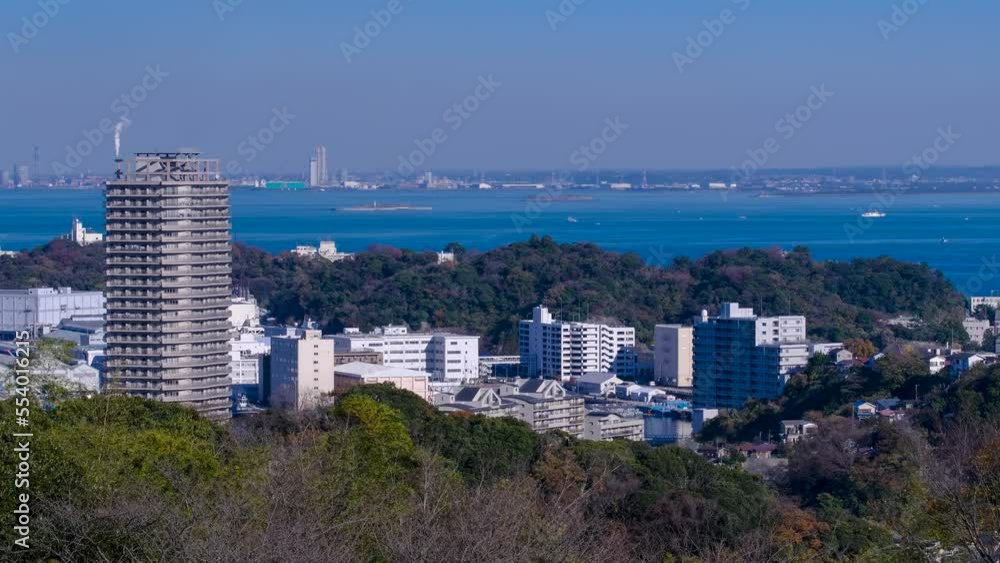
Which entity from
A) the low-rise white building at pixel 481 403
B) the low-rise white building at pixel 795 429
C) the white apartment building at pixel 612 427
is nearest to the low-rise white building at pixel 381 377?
the low-rise white building at pixel 481 403

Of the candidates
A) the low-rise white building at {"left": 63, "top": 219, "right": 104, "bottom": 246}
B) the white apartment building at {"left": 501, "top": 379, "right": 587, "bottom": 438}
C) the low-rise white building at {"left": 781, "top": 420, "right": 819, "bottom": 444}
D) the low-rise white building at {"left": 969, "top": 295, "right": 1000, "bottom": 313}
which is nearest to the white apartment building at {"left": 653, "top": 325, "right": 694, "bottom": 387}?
the white apartment building at {"left": 501, "top": 379, "right": 587, "bottom": 438}

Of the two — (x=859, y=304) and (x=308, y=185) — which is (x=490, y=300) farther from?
(x=308, y=185)

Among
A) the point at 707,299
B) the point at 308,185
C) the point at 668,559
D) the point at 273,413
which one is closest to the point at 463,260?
the point at 707,299

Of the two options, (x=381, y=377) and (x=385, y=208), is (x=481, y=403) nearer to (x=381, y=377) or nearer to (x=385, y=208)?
(x=381, y=377)

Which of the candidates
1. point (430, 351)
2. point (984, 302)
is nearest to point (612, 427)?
point (430, 351)

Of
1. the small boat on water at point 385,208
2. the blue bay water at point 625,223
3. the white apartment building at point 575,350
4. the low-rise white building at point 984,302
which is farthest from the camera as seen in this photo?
the small boat on water at point 385,208

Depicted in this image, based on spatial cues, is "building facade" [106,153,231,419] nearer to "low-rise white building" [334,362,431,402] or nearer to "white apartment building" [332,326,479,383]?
"low-rise white building" [334,362,431,402]

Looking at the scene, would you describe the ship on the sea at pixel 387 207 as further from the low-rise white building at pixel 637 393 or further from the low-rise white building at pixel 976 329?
the low-rise white building at pixel 637 393
